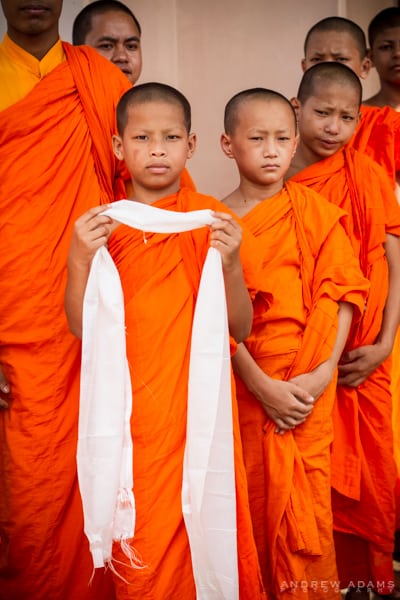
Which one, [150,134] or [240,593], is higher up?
[150,134]

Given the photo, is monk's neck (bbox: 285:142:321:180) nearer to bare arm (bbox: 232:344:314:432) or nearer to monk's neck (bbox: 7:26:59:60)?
bare arm (bbox: 232:344:314:432)

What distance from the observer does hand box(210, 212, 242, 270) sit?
2.92 m

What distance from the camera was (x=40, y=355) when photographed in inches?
131

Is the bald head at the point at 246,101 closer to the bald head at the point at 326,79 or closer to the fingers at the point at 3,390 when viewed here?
the bald head at the point at 326,79

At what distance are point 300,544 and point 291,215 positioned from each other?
1.19 meters

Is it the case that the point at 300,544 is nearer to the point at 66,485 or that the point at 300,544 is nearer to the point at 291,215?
the point at 66,485

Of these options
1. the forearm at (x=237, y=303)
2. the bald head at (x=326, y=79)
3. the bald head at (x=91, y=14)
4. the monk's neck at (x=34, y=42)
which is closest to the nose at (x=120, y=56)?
the bald head at (x=91, y=14)

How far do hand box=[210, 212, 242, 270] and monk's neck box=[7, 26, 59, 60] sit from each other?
1.10 metres

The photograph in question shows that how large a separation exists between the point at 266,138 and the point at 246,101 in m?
0.17

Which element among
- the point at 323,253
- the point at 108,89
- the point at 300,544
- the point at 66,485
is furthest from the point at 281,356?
the point at 108,89

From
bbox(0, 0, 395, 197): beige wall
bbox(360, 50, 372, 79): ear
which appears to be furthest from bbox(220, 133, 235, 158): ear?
bbox(0, 0, 395, 197): beige wall

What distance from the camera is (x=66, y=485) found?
3301 mm

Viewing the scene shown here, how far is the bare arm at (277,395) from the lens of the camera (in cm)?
339

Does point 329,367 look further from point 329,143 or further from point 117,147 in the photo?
point 117,147
